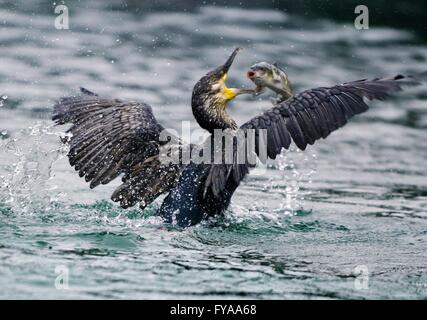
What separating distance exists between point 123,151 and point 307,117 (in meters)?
1.59

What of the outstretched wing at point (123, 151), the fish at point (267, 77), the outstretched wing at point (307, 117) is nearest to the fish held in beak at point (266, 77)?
the fish at point (267, 77)

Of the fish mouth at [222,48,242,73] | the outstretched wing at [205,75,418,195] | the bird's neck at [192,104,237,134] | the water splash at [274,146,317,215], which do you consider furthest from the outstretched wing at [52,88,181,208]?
the water splash at [274,146,317,215]

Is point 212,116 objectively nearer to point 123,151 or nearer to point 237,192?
point 123,151

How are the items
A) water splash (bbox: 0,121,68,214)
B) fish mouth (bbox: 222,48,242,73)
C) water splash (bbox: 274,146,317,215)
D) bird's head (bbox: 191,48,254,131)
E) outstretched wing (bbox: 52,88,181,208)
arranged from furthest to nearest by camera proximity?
water splash (bbox: 274,146,317,215), water splash (bbox: 0,121,68,214), outstretched wing (bbox: 52,88,181,208), bird's head (bbox: 191,48,254,131), fish mouth (bbox: 222,48,242,73)

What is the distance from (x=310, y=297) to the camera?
6969 millimetres

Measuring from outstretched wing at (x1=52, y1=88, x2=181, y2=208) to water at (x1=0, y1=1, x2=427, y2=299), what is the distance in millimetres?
233

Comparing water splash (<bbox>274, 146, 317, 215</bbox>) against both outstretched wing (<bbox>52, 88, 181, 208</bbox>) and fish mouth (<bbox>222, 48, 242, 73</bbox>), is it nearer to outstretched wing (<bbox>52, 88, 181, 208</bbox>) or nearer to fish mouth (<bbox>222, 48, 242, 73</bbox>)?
outstretched wing (<bbox>52, 88, 181, 208</bbox>)

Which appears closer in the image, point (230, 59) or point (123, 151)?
point (230, 59)

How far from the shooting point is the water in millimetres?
7262

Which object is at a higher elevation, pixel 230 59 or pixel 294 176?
pixel 230 59

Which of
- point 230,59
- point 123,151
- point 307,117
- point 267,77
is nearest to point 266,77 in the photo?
point 267,77

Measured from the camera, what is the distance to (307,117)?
8.12 metres

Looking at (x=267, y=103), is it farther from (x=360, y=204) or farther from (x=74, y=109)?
(x=74, y=109)
